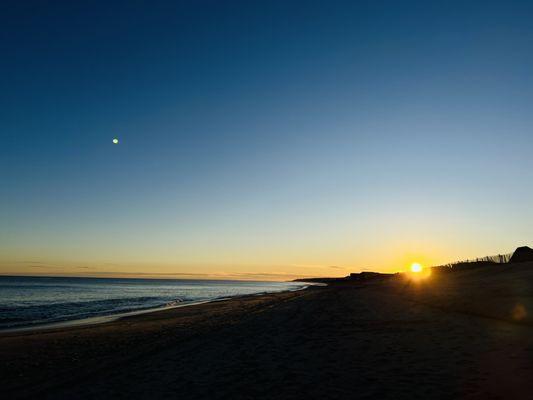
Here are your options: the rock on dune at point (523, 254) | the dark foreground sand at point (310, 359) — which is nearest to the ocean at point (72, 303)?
the dark foreground sand at point (310, 359)

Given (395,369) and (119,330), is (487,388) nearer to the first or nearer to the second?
(395,369)

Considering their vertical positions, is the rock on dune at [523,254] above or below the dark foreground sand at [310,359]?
above

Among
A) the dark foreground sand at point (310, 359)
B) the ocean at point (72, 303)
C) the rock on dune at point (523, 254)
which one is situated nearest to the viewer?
the dark foreground sand at point (310, 359)

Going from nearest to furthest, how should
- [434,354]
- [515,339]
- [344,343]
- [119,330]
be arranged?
[434,354] < [515,339] < [344,343] < [119,330]

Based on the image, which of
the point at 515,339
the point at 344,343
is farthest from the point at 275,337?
the point at 515,339

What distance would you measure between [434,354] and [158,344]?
11396 millimetres

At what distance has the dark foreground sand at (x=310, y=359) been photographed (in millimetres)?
8141

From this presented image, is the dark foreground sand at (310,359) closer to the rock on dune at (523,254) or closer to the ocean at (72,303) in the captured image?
the ocean at (72,303)

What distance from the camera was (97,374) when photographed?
1155 cm

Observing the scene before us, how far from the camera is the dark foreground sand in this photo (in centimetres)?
814

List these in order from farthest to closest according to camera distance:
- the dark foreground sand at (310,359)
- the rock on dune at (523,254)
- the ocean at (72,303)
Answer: the rock on dune at (523,254), the ocean at (72,303), the dark foreground sand at (310,359)

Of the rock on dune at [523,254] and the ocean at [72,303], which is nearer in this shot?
the ocean at [72,303]

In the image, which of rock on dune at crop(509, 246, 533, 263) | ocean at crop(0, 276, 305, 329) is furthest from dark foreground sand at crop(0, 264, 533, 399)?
rock on dune at crop(509, 246, 533, 263)

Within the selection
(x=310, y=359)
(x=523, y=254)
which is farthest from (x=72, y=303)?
(x=523, y=254)
